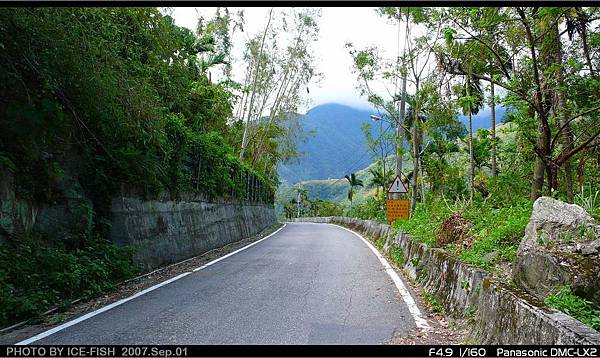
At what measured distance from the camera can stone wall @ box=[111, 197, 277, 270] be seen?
962cm

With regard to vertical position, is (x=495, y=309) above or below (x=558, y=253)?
below

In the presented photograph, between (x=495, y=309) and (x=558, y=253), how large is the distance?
107 centimetres

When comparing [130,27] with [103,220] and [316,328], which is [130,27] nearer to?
[103,220]

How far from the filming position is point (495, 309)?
4266 millimetres

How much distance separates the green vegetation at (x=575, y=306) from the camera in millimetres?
3856

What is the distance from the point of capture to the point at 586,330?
3.06 m

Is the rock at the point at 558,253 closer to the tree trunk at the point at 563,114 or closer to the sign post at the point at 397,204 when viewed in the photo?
the tree trunk at the point at 563,114

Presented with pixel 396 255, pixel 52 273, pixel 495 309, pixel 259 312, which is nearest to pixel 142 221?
pixel 52 273

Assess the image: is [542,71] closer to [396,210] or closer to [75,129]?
[396,210]

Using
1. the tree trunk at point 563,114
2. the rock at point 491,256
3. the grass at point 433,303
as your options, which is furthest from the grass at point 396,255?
the rock at point 491,256

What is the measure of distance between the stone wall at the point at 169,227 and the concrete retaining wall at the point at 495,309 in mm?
5930

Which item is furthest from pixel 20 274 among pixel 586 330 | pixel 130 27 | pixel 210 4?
pixel 586 330

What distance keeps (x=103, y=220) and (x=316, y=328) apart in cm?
552

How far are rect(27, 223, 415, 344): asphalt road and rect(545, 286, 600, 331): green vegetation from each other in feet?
5.67
